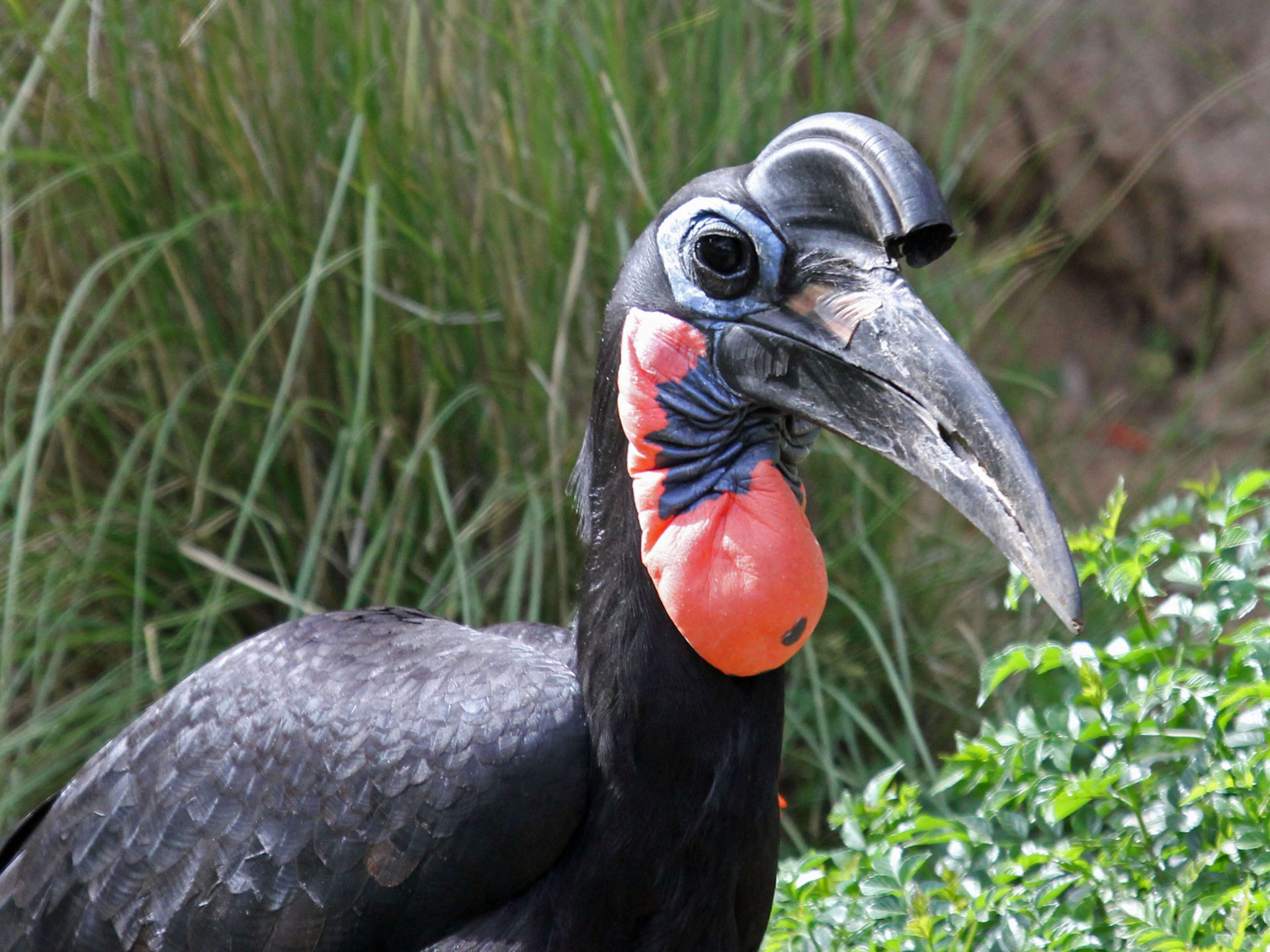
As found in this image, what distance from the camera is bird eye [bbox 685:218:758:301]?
1903mm

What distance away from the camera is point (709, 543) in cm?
193

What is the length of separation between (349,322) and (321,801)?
176 centimetres

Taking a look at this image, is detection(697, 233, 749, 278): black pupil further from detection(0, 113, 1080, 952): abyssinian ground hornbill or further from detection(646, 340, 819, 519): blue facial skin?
detection(646, 340, 819, 519): blue facial skin

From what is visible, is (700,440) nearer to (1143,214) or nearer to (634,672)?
(634,672)

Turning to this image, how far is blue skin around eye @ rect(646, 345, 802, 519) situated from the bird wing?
34 centimetres

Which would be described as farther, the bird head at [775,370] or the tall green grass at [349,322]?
the tall green grass at [349,322]

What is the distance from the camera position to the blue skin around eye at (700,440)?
6.37 ft

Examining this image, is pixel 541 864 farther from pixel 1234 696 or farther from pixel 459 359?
pixel 459 359

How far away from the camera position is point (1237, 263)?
5.53 m

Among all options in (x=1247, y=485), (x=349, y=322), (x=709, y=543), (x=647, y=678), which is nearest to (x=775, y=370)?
(x=709, y=543)

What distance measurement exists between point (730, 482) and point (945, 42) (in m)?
3.48

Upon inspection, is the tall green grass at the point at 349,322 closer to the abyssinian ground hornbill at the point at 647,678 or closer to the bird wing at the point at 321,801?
the bird wing at the point at 321,801

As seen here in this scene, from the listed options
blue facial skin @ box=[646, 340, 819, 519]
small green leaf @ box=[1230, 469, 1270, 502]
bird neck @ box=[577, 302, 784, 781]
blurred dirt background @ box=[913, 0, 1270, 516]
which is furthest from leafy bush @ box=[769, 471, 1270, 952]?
blurred dirt background @ box=[913, 0, 1270, 516]

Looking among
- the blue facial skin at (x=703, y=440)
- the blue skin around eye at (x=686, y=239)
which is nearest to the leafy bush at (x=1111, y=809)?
the blue facial skin at (x=703, y=440)
